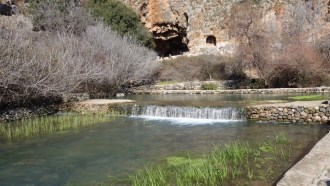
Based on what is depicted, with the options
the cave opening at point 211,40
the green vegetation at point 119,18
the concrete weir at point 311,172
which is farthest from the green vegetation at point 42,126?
the cave opening at point 211,40

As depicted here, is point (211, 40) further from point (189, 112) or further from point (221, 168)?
point (221, 168)

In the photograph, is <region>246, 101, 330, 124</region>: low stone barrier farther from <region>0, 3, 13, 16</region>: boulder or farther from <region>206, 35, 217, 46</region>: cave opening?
<region>0, 3, 13, 16</region>: boulder

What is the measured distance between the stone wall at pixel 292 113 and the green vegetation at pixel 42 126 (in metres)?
7.57

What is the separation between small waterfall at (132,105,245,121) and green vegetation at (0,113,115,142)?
197 cm

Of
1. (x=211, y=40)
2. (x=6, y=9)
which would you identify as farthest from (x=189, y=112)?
(x=6, y=9)

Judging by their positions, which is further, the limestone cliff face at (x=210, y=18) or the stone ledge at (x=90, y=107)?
the limestone cliff face at (x=210, y=18)

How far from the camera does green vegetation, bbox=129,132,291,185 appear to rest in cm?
792

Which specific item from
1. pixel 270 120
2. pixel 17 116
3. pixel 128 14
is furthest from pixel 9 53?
pixel 128 14

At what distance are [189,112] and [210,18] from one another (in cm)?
3049

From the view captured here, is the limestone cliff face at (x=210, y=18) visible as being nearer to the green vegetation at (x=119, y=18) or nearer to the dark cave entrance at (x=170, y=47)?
the dark cave entrance at (x=170, y=47)

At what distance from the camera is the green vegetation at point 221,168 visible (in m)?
7.92

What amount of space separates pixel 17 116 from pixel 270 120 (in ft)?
42.5

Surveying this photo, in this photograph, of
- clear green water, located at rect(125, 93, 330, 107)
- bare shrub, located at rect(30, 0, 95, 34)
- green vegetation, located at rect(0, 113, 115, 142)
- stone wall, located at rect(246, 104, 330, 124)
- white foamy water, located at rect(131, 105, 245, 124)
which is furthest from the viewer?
bare shrub, located at rect(30, 0, 95, 34)

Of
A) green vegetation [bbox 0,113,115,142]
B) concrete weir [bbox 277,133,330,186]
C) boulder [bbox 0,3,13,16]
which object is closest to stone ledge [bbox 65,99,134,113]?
green vegetation [bbox 0,113,115,142]
